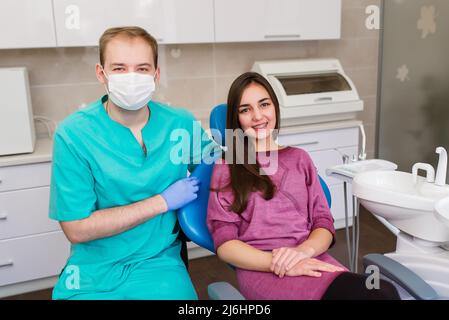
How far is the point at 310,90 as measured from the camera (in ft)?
9.17

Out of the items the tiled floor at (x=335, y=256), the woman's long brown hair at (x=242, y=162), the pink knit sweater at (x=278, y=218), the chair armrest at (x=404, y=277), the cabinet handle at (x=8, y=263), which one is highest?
the woman's long brown hair at (x=242, y=162)

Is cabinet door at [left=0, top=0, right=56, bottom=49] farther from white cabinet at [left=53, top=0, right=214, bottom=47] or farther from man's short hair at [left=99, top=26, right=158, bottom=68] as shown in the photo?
man's short hair at [left=99, top=26, right=158, bottom=68]

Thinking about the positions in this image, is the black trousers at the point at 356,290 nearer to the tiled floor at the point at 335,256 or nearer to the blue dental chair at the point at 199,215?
the blue dental chair at the point at 199,215

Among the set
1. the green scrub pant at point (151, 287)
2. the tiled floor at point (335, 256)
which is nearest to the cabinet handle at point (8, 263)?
the tiled floor at point (335, 256)

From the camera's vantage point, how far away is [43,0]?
215 cm

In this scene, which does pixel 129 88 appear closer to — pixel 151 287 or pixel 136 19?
pixel 151 287

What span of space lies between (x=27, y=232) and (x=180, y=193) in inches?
51.2

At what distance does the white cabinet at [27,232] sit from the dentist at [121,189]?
982 millimetres

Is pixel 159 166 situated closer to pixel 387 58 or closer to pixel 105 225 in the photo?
pixel 105 225

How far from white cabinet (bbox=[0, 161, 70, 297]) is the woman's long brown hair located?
1214 mm

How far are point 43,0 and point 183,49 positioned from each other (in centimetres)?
91

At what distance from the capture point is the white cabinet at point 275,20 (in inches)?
101

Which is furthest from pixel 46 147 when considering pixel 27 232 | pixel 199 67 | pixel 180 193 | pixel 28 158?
pixel 180 193

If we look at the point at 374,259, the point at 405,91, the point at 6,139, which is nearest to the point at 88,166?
the point at 374,259
